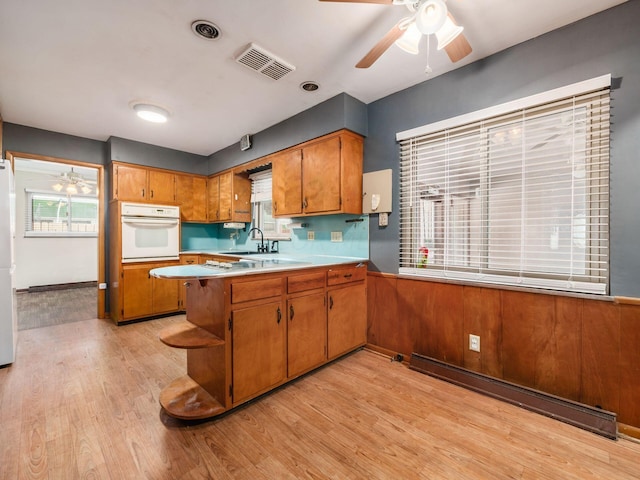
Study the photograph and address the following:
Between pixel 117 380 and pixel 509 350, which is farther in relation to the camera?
pixel 117 380

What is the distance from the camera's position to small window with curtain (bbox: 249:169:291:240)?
4.06 metres

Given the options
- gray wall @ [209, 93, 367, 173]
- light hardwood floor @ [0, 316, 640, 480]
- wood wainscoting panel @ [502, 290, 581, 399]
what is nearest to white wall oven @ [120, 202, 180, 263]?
gray wall @ [209, 93, 367, 173]

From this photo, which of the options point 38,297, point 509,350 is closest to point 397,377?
point 509,350

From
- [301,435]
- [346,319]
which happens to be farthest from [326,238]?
[301,435]

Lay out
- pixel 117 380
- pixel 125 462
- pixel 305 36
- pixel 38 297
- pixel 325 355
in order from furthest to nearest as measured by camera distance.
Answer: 1. pixel 38 297
2. pixel 325 355
3. pixel 117 380
4. pixel 305 36
5. pixel 125 462

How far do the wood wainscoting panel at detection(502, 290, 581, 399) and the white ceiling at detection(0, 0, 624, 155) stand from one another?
1917mm

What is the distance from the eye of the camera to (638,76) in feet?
5.59

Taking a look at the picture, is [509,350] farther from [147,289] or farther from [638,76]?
[147,289]

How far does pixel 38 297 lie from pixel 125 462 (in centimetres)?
593

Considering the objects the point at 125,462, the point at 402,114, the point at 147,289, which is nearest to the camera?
the point at 125,462

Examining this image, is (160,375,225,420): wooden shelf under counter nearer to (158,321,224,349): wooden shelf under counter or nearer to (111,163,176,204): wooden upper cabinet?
(158,321,224,349): wooden shelf under counter

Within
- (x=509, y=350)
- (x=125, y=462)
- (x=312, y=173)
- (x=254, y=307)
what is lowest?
(x=125, y=462)

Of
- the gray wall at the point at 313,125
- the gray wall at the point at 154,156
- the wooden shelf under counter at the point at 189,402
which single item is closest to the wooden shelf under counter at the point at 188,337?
the wooden shelf under counter at the point at 189,402

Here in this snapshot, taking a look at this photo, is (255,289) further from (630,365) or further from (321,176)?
(630,365)
